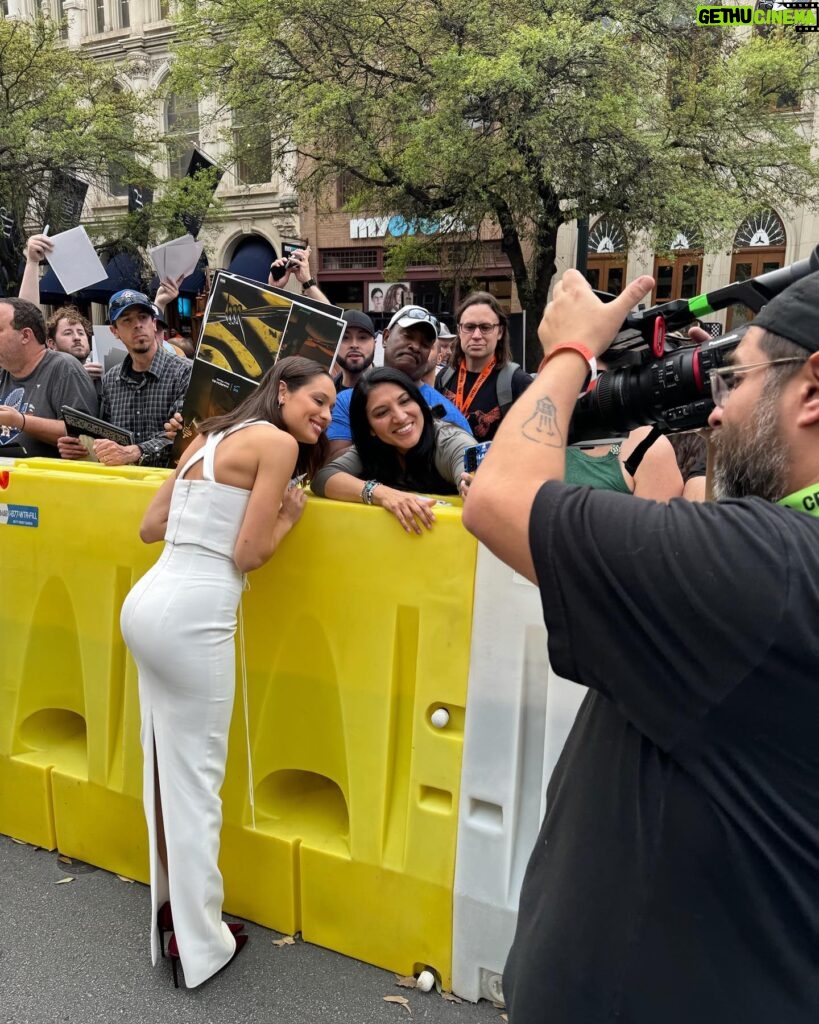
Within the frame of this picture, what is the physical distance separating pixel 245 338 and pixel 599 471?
1.78m

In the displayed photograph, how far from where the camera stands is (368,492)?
2.51 metres

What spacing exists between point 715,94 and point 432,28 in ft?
16.4

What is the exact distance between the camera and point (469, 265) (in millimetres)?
18453

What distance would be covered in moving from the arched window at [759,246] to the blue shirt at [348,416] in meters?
17.4

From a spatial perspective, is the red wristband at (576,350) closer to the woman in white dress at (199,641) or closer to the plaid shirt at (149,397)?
the woman in white dress at (199,641)

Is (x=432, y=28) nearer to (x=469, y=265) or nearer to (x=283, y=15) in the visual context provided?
(x=283, y=15)

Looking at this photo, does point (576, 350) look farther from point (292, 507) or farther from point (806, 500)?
point (292, 507)

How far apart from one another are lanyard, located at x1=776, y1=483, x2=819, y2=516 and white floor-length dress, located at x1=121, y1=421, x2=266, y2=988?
170 centimetres

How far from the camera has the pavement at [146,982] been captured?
2.29m

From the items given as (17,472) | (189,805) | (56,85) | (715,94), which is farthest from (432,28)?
(189,805)

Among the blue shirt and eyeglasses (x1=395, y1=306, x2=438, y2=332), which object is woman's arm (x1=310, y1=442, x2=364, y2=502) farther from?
eyeglasses (x1=395, y1=306, x2=438, y2=332)

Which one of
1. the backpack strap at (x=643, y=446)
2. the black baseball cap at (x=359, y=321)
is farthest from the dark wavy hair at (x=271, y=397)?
the black baseball cap at (x=359, y=321)

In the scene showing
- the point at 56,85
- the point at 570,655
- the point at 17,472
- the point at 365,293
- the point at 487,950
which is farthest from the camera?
the point at 365,293

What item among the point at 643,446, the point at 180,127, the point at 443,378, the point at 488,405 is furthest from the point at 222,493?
the point at 180,127
